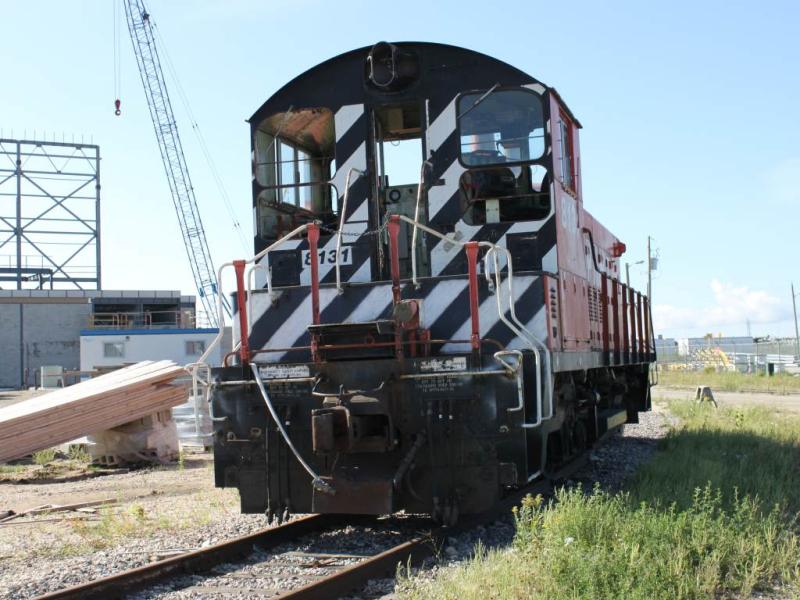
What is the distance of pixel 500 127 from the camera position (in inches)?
→ 316

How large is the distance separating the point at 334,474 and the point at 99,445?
7.30m

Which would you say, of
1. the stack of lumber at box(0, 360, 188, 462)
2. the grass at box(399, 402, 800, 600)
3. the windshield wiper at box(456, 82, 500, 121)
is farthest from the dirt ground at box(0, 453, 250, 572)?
the windshield wiper at box(456, 82, 500, 121)

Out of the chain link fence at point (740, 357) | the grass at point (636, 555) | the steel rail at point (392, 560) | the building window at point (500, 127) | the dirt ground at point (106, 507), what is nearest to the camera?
the grass at point (636, 555)

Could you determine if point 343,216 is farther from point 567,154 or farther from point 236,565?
point 236,565

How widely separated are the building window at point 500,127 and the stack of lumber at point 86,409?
6466 millimetres

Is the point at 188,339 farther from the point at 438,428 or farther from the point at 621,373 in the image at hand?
the point at 438,428

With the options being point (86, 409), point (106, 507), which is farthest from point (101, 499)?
point (86, 409)

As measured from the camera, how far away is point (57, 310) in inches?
2274

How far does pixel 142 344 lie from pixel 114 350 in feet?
4.91

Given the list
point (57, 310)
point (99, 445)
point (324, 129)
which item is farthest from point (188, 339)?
point (324, 129)

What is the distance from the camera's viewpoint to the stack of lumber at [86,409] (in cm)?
1145

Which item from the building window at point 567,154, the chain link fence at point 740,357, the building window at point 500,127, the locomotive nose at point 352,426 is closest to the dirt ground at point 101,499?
the locomotive nose at point 352,426

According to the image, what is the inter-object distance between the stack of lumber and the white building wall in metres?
35.5

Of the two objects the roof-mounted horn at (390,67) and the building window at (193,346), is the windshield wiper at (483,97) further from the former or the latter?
the building window at (193,346)
